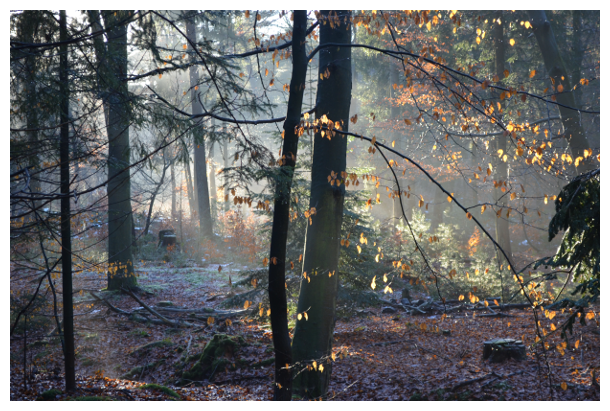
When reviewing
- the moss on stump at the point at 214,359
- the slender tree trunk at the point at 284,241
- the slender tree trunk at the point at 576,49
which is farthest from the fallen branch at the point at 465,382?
the slender tree trunk at the point at 576,49

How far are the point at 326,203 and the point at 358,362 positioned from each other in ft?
10.1

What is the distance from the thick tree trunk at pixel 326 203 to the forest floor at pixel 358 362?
47.4 inches

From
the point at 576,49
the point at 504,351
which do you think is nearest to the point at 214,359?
the point at 504,351

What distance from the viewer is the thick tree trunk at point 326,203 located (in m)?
5.07

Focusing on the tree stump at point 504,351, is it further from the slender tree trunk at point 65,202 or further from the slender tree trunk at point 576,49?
the slender tree trunk at point 576,49

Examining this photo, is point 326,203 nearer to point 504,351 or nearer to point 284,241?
point 284,241

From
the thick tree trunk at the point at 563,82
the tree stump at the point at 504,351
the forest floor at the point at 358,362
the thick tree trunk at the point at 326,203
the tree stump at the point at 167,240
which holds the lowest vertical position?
the forest floor at the point at 358,362

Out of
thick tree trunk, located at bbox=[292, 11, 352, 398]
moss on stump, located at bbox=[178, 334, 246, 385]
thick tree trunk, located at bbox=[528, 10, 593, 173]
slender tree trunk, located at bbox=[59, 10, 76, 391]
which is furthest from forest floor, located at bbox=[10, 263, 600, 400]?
thick tree trunk, located at bbox=[528, 10, 593, 173]

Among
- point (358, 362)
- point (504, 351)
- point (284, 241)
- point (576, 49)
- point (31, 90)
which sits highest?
point (576, 49)

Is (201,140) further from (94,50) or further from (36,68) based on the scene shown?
(36,68)

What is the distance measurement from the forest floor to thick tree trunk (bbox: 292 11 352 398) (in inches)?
47.4

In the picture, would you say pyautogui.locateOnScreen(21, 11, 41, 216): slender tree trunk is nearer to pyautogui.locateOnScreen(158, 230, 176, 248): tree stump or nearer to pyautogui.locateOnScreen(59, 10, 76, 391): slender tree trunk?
pyautogui.locateOnScreen(59, 10, 76, 391): slender tree trunk

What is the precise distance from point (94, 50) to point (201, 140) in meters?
1.64

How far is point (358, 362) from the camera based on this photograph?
658 centimetres
